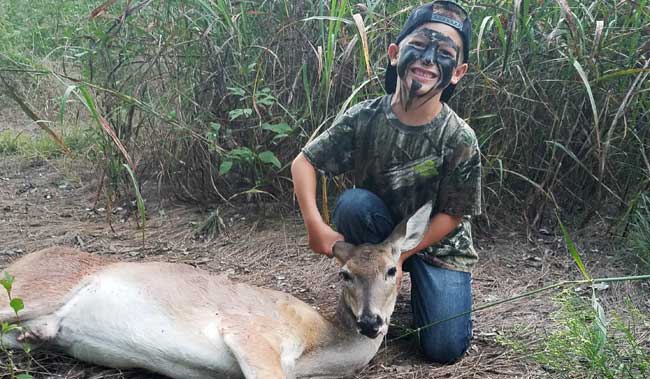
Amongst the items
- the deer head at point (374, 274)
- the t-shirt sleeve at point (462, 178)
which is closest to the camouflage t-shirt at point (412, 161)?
the t-shirt sleeve at point (462, 178)

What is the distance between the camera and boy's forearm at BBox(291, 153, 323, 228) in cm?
303

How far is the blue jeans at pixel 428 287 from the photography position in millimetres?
3051

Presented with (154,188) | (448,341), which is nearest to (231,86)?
(154,188)

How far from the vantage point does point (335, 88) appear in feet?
13.5

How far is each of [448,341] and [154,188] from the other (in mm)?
2669

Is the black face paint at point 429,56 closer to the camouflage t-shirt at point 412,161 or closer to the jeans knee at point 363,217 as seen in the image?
the camouflage t-shirt at point 412,161

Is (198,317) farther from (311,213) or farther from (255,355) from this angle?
(311,213)

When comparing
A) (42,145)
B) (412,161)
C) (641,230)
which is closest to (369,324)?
(412,161)

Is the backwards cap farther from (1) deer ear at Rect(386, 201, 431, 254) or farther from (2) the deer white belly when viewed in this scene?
(2) the deer white belly

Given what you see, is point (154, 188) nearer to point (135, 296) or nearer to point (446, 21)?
point (135, 296)

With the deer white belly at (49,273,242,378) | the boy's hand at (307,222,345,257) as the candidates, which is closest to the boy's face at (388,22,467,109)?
the boy's hand at (307,222,345,257)

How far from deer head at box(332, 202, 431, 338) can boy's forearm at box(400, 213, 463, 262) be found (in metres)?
0.06

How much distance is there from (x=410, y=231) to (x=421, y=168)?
349mm

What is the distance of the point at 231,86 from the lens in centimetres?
428
